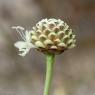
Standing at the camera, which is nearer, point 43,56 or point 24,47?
point 24,47

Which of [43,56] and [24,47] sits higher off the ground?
[43,56]

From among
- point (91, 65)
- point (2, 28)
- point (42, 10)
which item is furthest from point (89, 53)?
point (2, 28)

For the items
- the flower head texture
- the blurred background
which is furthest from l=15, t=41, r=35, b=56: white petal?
the blurred background

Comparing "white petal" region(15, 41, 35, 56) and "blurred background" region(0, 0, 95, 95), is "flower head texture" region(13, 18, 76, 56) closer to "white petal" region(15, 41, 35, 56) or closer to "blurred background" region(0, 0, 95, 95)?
"white petal" region(15, 41, 35, 56)

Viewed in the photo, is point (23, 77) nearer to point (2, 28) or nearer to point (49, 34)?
point (2, 28)

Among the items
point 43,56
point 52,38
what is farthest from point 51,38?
point 43,56

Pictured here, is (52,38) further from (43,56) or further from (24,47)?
(43,56)
